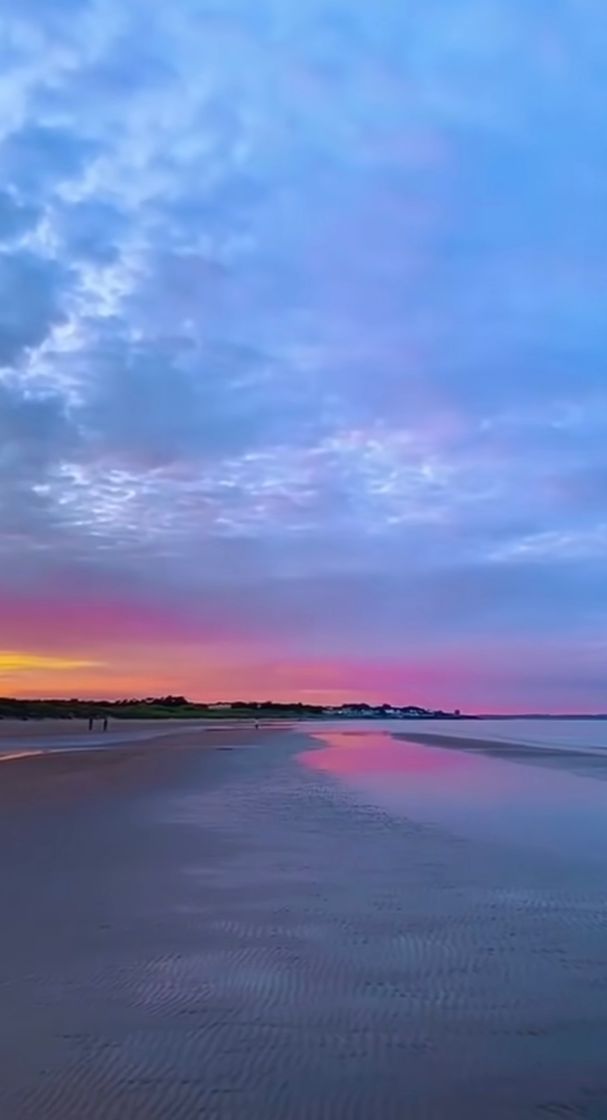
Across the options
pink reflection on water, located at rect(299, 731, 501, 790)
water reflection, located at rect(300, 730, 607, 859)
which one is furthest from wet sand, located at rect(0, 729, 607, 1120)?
pink reflection on water, located at rect(299, 731, 501, 790)

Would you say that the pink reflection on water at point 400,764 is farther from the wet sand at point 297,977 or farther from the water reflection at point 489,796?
the wet sand at point 297,977

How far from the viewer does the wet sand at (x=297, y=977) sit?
5379 millimetres

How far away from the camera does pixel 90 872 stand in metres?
11.8

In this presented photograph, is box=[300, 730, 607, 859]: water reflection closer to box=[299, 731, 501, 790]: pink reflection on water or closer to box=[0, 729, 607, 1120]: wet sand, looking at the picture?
box=[299, 731, 501, 790]: pink reflection on water

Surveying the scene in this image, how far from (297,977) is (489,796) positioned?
49.0 feet

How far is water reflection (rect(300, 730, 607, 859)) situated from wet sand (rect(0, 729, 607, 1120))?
1.44 m

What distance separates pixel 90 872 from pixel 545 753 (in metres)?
33.9

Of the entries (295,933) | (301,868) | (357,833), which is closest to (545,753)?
(357,833)

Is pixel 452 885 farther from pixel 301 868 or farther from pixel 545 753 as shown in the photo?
pixel 545 753

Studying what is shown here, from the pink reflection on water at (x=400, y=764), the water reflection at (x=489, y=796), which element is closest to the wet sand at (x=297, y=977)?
the water reflection at (x=489, y=796)

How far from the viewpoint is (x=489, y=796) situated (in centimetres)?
2177

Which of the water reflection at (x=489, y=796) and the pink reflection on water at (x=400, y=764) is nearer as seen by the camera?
the water reflection at (x=489, y=796)

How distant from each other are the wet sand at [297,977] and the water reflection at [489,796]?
1437 mm

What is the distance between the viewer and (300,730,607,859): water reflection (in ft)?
51.4
